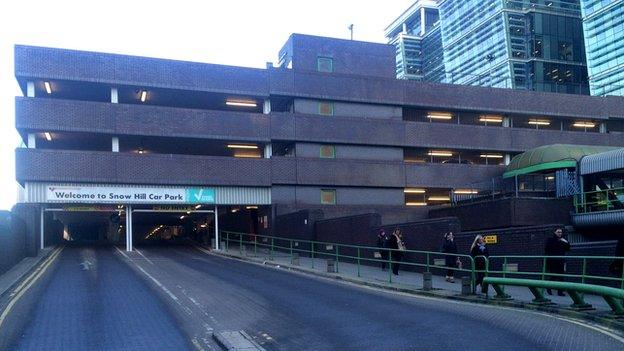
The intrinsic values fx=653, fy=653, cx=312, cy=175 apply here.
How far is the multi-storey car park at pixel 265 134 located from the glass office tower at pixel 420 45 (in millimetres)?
42117

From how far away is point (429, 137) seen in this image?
137 feet

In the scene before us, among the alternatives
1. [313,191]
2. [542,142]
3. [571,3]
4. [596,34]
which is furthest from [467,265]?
[571,3]

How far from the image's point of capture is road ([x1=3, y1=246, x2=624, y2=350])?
10258 mm

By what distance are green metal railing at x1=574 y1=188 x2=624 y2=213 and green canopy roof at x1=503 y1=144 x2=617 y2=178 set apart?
11.5 ft

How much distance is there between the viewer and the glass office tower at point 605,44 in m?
54.4

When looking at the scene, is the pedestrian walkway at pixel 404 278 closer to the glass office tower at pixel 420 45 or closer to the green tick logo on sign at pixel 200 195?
the green tick logo on sign at pixel 200 195

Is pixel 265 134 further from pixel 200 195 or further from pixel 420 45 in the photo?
pixel 420 45

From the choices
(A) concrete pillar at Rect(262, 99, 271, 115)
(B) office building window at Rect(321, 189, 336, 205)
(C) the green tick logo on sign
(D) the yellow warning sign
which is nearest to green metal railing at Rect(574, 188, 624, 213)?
(D) the yellow warning sign

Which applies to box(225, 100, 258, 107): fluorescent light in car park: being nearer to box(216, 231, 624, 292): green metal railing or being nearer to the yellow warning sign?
box(216, 231, 624, 292): green metal railing

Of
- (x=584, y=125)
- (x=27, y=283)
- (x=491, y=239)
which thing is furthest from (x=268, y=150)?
(x=584, y=125)

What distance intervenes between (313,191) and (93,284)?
69.3 ft

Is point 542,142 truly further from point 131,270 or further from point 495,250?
point 131,270

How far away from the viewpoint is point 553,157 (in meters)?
36.0

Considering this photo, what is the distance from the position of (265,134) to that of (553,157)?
16.2m
